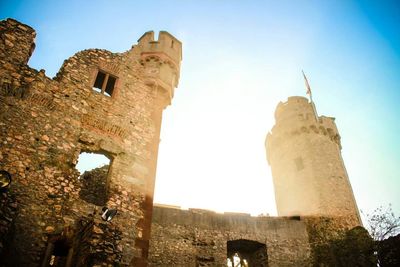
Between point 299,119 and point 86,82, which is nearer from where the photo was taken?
point 86,82

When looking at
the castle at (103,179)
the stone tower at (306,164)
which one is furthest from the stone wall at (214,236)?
the stone tower at (306,164)

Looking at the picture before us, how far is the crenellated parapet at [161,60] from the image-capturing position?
→ 10.1 m

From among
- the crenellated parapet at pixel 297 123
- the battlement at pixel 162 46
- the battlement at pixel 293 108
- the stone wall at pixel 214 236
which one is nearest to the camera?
the battlement at pixel 162 46

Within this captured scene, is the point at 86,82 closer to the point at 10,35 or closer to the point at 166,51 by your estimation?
the point at 10,35

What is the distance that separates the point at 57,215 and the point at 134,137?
3065 millimetres

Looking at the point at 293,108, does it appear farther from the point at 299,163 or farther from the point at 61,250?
the point at 61,250

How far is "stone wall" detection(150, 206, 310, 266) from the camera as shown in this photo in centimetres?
1158

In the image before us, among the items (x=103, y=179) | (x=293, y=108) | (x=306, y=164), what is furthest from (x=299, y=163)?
(x=103, y=179)

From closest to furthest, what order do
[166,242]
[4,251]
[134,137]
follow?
[4,251] → [134,137] → [166,242]

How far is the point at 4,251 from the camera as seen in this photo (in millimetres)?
5109

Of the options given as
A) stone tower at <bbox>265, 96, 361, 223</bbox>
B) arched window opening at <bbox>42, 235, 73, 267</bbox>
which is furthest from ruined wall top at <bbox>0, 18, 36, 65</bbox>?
stone tower at <bbox>265, 96, 361, 223</bbox>

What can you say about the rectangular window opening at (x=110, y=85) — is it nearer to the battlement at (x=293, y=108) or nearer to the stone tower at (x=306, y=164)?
the stone tower at (x=306, y=164)

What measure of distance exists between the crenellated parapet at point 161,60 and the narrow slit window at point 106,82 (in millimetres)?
1200

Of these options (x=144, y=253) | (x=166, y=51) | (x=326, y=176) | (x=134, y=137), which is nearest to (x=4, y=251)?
(x=144, y=253)
